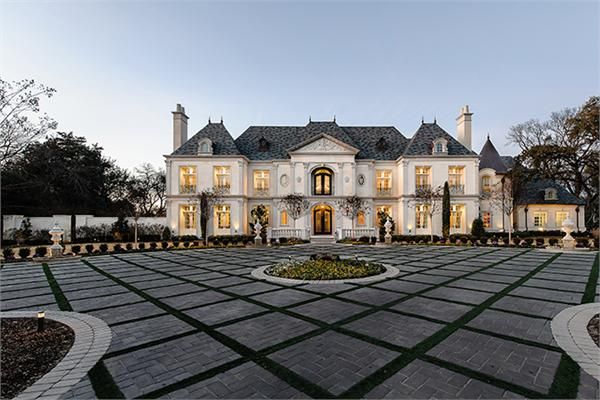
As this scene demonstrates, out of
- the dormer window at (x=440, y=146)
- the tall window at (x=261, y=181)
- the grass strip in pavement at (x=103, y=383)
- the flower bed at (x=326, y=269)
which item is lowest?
the flower bed at (x=326, y=269)

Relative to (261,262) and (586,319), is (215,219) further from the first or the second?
(586,319)

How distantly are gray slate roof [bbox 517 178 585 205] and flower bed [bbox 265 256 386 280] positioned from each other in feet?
81.9

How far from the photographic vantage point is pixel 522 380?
314cm

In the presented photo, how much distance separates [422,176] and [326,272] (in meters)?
19.5

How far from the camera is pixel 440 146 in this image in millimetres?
24234

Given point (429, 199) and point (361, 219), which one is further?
point (361, 219)

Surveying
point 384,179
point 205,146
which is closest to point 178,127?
point 205,146

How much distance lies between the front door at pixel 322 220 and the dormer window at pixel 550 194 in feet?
72.6

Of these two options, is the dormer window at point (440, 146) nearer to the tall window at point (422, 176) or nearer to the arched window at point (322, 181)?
the tall window at point (422, 176)

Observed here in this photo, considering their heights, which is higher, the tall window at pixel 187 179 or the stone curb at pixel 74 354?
the tall window at pixel 187 179

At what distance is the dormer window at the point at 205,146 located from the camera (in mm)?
24220

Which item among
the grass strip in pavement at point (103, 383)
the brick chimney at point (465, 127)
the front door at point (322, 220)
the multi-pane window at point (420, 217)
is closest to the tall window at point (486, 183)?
the brick chimney at point (465, 127)

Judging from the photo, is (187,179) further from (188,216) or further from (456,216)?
(456,216)

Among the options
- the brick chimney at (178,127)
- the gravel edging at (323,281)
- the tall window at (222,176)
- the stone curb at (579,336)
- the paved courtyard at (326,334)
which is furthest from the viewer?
the brick chimney at (178,127)
